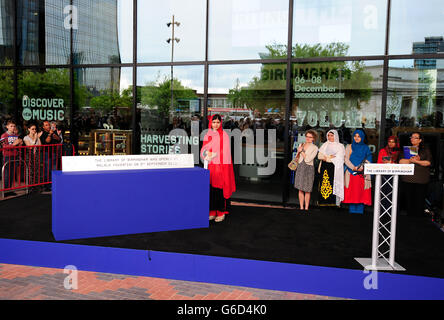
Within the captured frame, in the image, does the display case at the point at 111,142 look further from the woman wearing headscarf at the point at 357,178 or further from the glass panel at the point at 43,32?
the woman wearing headscarf at the point at 357,178

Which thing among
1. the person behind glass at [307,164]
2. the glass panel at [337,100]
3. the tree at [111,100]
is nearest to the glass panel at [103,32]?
the tree at [111,100]

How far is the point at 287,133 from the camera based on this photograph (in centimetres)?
800

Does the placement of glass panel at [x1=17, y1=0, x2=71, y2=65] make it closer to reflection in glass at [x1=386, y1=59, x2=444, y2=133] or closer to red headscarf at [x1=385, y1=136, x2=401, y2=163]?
reflection in glass at [x1=386, y1=59, x2=444, y2=133]

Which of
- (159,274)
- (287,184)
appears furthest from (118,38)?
(159,274)

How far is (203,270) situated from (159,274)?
0.53 m

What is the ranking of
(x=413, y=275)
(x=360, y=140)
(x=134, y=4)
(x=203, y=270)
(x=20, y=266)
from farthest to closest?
1. (x=134, y=4)
2. (x=360, y=140)
3. (x=20, y=266)
4. (x=203, y=270)
5. (x=413, y=275)

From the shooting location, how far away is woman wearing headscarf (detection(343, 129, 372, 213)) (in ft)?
22.4

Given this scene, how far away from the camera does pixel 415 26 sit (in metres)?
7.22

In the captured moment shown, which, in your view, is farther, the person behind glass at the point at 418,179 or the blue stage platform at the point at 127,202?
the person behind glass at the point at 418,179

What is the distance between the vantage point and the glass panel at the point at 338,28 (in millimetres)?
7402

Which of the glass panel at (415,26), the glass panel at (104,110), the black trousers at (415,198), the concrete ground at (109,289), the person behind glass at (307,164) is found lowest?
the concrete ground at (109,289)

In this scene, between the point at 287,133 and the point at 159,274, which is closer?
the point at 159,274

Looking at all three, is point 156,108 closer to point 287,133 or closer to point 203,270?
point 287,133

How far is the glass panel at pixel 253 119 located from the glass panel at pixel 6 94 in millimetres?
5663
